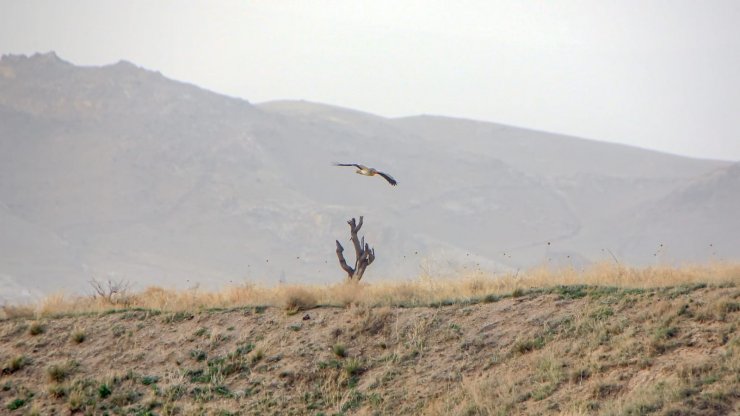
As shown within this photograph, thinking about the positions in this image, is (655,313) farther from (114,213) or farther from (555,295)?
(114,213)

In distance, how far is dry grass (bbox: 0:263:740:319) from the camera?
1691 cm

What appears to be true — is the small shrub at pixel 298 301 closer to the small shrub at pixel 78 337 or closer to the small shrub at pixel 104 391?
the small shrub at pixel 104 391

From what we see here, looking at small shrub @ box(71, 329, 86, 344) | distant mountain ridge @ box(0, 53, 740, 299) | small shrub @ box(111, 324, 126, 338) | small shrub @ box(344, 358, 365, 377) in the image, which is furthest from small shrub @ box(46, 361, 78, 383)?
distant mountain ridge @ box(0, 53, 740, 299)

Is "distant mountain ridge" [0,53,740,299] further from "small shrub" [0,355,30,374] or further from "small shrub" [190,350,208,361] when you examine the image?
"small shrub" [190,350,208,361]

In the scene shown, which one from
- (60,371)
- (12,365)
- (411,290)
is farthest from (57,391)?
(411,290)

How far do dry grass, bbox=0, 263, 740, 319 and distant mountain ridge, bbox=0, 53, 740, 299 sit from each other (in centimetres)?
9256

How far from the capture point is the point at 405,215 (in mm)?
152875

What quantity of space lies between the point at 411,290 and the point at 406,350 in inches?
97.1

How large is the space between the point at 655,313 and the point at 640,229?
133 meters

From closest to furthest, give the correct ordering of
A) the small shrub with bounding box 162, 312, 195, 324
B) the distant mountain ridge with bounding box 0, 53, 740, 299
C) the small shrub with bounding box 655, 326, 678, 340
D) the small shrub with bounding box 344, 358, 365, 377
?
the small shrub with bounding box 655, 326, 678, 340
the small shrub with bounding box 344, 358, 365, 377
the small shrub with bounding box 162, 312, 195, 324
the distant mountain ridge with bounding box 0, 53, 740, 299

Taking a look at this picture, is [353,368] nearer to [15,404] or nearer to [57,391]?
[57,391]

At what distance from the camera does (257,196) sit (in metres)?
148

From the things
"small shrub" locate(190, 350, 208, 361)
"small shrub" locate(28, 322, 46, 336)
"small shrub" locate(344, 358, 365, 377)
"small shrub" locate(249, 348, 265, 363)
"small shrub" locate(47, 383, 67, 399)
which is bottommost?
"small shrub" locate(47, 383, 67, 399)

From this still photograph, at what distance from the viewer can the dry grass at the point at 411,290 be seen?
16.9m
